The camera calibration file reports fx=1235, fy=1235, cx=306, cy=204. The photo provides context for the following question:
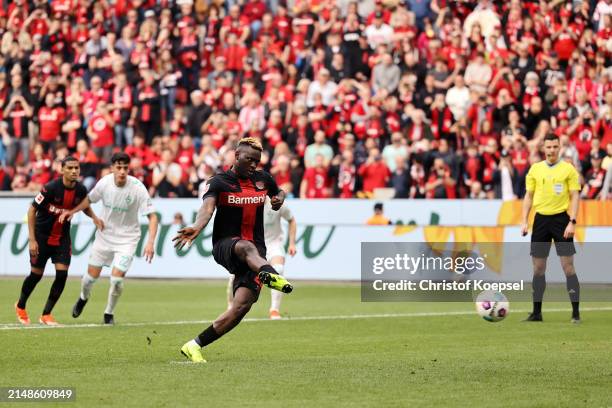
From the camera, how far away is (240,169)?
38.0ft

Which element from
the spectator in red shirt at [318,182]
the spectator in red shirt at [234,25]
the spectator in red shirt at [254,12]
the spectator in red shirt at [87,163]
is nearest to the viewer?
the spectator in red shirt at [318,182]

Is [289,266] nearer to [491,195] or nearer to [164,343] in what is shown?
[491,195]

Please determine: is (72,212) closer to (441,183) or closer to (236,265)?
(236,265)

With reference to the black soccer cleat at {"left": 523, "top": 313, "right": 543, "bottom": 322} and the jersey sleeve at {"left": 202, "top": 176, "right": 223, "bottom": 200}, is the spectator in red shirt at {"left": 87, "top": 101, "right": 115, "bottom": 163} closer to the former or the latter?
the black soccer cleat at {"left": 523, "top": 313, "right": 543, "bottom": 322}

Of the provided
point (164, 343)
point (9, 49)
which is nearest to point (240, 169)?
point (164, 343)

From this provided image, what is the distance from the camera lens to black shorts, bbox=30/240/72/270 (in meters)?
16.7

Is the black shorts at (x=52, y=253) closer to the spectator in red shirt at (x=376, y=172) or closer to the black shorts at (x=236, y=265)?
the black shorts at (x=236, y=265)

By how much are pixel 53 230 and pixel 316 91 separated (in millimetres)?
12512

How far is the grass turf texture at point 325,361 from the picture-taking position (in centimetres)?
941

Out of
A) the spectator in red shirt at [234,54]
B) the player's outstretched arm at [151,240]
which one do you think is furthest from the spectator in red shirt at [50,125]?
the player's outstretched arm at [151,240]

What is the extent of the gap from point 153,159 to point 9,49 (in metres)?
6.88

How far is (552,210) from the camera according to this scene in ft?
55.0

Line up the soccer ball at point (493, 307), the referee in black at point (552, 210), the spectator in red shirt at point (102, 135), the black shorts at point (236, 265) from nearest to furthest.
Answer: the black shorts at point (236, 265)
the soccer ball at point (493, 307)
the referee in black at point (552, 210)
the spectator in red shirt at point (102, 135)

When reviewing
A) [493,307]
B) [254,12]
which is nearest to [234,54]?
[254,12]
